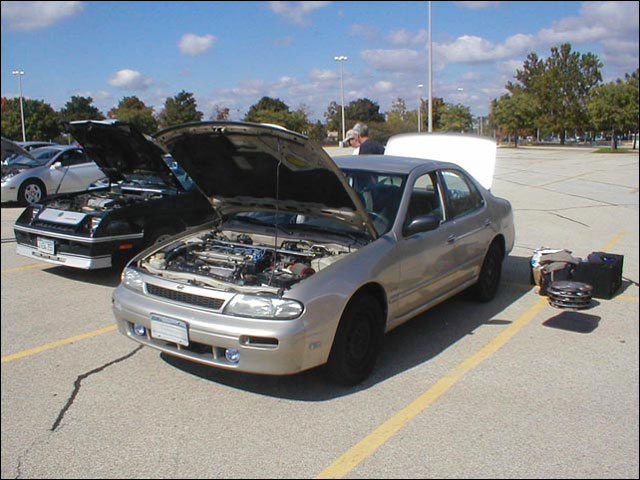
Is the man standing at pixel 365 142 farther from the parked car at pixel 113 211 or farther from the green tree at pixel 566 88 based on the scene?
the green tree at pixel 566 88

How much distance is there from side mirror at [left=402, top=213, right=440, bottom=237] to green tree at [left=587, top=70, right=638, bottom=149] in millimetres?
48074

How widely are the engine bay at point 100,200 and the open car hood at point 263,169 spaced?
2.68m

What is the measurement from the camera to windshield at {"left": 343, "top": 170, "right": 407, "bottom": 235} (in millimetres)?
4763

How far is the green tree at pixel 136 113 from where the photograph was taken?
37625 millimetres

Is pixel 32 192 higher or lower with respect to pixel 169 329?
higher

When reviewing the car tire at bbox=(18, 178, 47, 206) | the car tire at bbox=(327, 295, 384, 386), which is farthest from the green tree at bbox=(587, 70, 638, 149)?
the car tire at bbox=(327, 295, 384, 386)

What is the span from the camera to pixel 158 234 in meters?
7.11

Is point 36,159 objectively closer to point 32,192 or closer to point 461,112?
point 32,192

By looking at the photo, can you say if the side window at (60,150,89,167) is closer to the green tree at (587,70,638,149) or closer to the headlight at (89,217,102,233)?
the headlight at (89,217,102,233)

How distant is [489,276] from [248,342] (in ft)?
10.8

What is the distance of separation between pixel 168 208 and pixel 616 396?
5.09 metres

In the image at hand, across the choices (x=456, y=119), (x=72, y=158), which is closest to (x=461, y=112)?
(x=456, y=119)

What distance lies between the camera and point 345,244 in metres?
4.46

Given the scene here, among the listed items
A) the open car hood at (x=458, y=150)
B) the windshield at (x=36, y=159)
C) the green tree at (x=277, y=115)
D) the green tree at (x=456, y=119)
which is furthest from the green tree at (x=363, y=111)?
the open car hood at (x=458, y=150)
